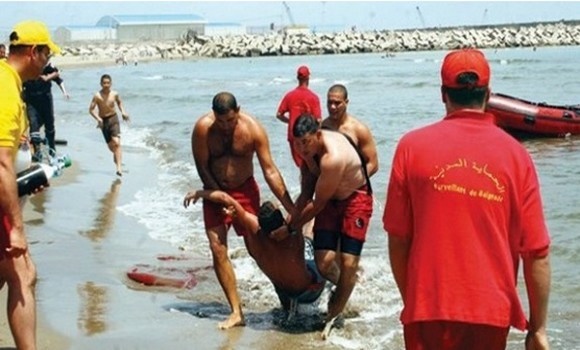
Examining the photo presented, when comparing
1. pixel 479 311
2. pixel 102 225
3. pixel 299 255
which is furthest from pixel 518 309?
pixel 102 225

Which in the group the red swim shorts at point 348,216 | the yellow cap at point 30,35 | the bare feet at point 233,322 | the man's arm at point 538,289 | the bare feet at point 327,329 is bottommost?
the bare feet at point 233,322

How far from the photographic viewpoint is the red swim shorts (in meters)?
6.10

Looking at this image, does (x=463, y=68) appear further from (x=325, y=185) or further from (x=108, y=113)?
(x=108, y=113)

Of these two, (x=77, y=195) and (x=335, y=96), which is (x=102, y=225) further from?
(x=335, y=96)

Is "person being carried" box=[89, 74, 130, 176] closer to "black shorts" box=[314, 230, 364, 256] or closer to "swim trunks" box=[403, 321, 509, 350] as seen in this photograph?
"black shorts" box=[314, 230, 364, 256]

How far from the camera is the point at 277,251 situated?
6.33 meters

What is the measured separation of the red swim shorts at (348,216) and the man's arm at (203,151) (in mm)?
799

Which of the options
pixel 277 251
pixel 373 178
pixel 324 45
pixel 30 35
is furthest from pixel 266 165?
pixel 324 45

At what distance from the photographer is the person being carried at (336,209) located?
588 cm

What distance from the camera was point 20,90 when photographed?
14.2ft

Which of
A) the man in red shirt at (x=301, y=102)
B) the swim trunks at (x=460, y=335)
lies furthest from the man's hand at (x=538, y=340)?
the man in red shirt at (x=301, y=102)

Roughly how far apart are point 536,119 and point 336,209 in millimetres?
14564

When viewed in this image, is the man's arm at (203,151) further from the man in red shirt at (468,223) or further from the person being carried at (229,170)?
the man in red shirt at (468,223)

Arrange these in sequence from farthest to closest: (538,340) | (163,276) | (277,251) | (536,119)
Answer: (536,119) < (163,276) < (277,251) < (538,340)
